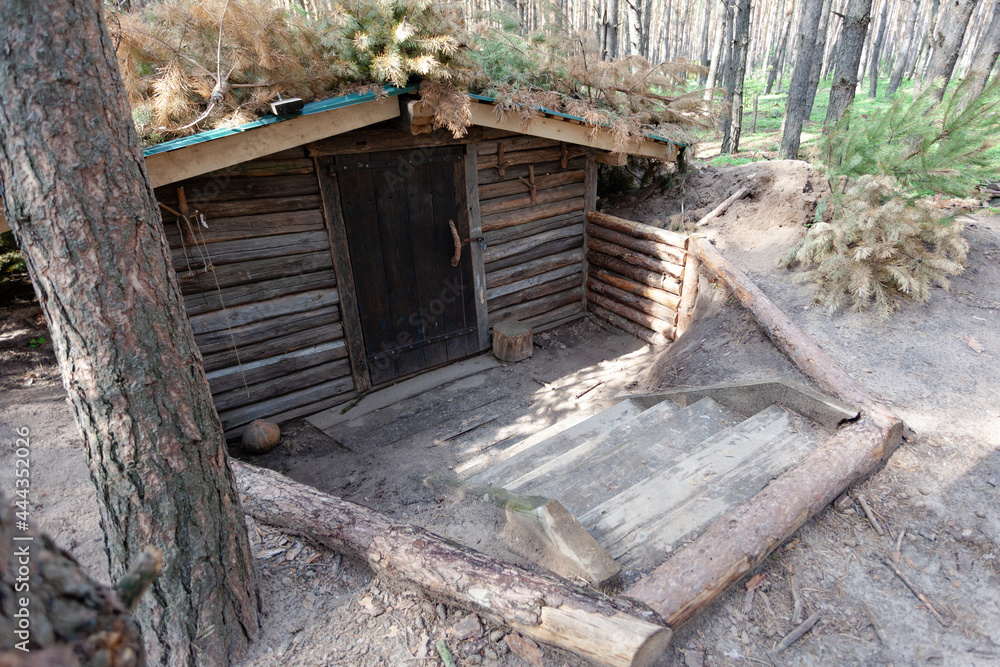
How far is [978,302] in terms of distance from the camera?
15.8ft

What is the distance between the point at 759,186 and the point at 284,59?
599 centimetres

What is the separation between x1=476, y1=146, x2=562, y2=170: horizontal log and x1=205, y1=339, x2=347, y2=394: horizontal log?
2.69m

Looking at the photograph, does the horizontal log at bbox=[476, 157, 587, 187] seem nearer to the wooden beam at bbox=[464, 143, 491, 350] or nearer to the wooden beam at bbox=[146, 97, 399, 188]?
the wooden beam at bbox=[464, 143, 491, 350]

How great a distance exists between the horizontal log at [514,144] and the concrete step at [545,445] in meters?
3.33

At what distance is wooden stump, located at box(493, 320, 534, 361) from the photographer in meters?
6.87

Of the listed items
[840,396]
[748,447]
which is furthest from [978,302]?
[748,447]

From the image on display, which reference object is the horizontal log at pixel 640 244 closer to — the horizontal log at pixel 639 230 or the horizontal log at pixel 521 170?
the horizontal log at pixel 639 230

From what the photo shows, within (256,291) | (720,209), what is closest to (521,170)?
(720,209)

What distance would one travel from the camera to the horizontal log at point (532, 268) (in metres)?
7.05

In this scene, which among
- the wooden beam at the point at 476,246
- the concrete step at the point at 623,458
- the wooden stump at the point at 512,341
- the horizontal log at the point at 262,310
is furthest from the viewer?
the wooden stump at the point at 512,341

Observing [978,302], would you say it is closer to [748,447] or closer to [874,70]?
[748,447]

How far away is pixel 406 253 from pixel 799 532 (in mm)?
4611

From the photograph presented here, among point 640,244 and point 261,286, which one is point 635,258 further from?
point 261,286

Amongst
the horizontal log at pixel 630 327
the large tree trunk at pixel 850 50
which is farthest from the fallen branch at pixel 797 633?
the large tree trunk at pixel 850 50
